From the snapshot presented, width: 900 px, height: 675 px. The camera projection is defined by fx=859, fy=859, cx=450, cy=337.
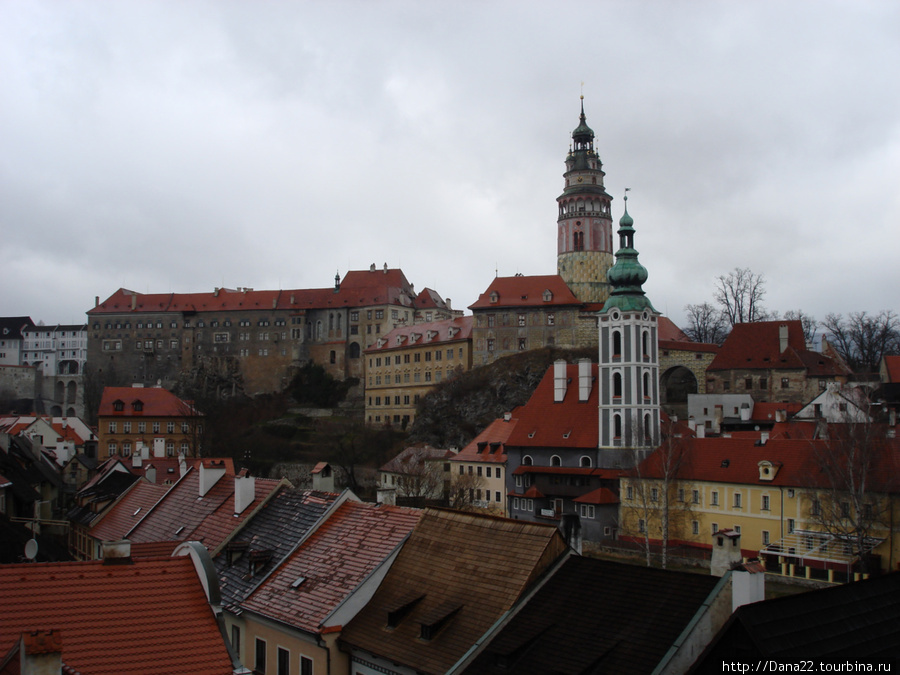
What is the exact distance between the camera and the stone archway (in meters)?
66.1

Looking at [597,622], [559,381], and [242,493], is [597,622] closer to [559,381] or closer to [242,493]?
[242,493]

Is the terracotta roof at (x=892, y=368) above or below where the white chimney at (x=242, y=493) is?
above

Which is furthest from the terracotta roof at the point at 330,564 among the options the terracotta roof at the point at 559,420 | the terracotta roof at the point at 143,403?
the terracotta roof at the point at 143,403

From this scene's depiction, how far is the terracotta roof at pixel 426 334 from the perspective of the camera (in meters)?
80.4

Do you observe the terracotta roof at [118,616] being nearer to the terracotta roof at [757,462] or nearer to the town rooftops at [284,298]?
the terracotta roof at [757,462]

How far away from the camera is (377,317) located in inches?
3718

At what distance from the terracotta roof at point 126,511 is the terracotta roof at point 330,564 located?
8.69 metres

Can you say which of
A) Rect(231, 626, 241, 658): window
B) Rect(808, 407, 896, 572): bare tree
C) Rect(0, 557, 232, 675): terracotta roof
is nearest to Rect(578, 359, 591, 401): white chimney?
Rect(808, 407, 896, 572): bare tree

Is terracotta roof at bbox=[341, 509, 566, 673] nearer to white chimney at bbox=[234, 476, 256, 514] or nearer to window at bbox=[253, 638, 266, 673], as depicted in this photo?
window at bbox=[253, 638, 266, 673]

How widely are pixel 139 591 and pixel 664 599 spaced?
720 cm

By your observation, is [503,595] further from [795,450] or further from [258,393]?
[258,393]

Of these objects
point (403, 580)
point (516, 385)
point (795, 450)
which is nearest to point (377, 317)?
point (516, 385)

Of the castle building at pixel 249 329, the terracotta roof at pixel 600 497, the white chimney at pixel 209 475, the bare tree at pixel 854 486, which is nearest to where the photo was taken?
the white chimney at pixel 209 475

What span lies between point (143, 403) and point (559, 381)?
3520cm
